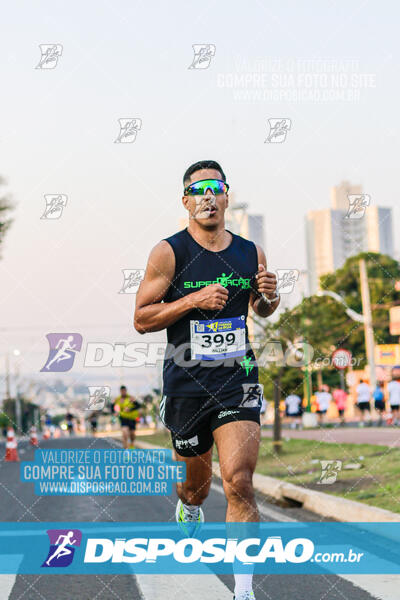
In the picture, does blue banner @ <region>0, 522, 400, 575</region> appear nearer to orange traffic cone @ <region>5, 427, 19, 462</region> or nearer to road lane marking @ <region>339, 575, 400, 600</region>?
road lane marking @ <region>339, 575, 400, 600</region>

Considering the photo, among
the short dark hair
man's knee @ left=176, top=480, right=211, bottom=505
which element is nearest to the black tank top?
the short dark hair

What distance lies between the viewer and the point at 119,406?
18.8 metres

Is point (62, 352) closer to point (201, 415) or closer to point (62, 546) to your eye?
point (62, 546)

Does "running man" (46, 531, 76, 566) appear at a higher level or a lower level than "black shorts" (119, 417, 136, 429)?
lower

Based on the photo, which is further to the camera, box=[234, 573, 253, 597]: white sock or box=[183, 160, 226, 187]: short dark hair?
box=[183, 160, 226, 187]: short dark hair

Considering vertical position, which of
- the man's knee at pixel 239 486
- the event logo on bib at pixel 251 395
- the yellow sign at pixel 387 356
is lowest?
the man's knee at pixel 239 486

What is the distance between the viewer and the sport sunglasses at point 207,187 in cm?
529

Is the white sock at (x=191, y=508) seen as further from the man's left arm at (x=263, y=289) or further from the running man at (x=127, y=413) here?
the running man at (x=127, y=413)

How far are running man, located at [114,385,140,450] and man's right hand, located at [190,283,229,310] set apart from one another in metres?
13.8

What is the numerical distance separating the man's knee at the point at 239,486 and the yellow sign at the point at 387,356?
1710 inches

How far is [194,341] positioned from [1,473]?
588 inches

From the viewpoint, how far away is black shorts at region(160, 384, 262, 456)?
509 centimetres

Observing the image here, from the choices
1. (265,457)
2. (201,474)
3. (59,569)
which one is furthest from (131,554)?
(265,457)

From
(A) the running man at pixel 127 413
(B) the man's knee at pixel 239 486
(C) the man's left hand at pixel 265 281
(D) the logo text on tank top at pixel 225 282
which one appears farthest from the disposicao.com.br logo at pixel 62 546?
(A) the running man at pixel 127 413
